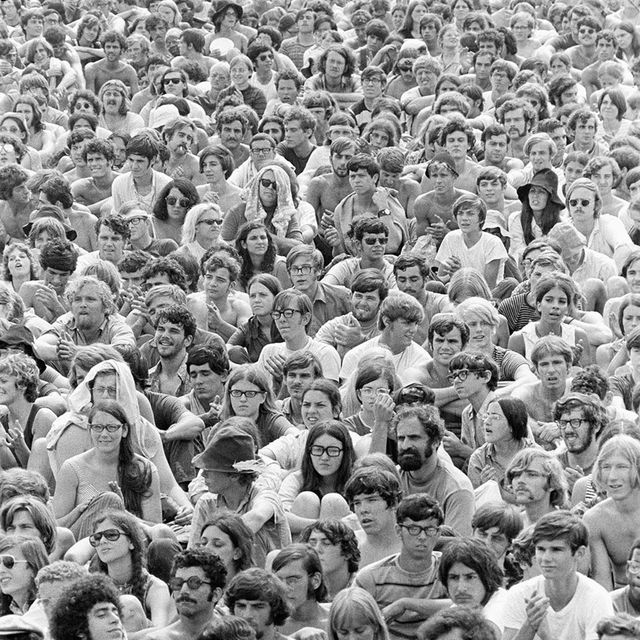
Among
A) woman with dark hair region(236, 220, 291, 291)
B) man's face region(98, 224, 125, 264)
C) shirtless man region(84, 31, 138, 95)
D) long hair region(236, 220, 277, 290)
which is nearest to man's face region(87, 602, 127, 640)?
woman with dark hair region(236, 220, 291, 291)

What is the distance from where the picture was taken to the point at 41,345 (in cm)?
1199

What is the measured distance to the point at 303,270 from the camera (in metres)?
12.8

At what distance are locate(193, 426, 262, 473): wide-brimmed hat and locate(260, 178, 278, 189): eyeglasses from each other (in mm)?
4593

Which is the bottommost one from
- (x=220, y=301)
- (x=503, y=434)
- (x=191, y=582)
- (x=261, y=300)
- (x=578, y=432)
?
(x=220, y=301)

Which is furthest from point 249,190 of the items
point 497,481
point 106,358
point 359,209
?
point 497,481

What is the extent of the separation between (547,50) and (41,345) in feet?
27.2

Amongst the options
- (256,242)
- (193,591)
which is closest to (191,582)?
(193,591)

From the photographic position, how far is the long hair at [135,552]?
9.22m

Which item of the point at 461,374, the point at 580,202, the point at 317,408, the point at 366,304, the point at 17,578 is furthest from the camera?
the point at 580,202

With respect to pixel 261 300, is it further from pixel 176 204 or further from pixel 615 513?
pixel 615 513

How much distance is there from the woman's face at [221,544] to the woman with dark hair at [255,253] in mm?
4428

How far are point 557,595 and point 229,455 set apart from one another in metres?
1.95

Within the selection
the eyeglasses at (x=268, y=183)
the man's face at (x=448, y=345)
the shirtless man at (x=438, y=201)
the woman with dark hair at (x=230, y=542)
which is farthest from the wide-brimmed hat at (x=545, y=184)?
the woman with dark hair at (x=230, y=542)

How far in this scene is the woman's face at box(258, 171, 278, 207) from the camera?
1428 centimetres
